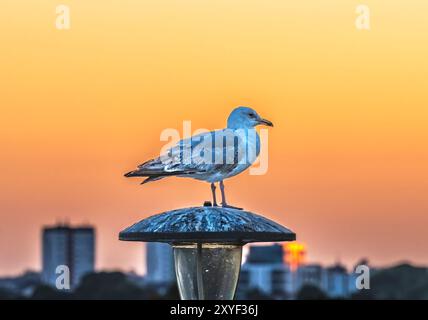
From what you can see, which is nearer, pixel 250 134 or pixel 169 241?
pixel 169 241

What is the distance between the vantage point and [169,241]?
13.2m

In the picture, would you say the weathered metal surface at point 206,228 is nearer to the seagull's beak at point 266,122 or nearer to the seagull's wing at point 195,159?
the seagull's wing at point 195,159

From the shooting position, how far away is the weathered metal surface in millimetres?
13070

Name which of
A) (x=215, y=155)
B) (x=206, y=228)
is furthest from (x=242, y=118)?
(x=206, y=228)

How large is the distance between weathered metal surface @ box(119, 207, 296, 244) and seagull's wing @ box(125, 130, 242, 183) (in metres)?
1.37

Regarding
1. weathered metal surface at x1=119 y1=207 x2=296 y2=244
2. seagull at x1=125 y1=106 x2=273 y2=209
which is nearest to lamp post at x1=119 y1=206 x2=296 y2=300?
weathered metal surface at x1=119 y1=207 x2=296 y2=244

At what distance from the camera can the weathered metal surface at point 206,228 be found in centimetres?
1307

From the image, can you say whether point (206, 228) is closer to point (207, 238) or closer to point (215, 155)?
point (207, 238)

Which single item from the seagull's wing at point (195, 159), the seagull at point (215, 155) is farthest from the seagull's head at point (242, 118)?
the seagull's wing at point (195, 159)

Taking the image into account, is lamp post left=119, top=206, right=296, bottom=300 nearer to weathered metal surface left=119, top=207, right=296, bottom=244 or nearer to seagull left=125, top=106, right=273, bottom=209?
weathered metal surface left=119, top=207, right=296, bottom=244
